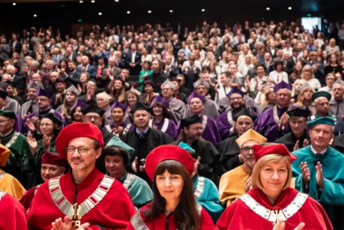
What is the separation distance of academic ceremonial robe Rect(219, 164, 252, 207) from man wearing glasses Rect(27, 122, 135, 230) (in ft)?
6.18

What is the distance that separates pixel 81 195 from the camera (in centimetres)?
391

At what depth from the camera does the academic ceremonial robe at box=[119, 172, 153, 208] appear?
4.96 meters

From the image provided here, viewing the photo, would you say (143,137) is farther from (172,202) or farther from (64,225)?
(64,225)

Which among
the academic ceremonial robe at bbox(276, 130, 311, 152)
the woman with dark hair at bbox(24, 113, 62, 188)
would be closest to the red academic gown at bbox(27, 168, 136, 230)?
the woman with dark hair at bbox(24, 113, 62, 188)

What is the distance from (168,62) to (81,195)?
10.7 m

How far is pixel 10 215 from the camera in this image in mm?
3545

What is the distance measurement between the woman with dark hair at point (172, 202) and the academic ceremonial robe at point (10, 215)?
2.69 ft

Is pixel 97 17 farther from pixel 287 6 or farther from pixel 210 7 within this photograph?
pixel 287 6

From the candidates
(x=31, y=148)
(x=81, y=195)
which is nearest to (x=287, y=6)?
(x=31, y=148)

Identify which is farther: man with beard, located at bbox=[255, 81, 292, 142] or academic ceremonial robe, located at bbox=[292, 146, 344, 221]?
man with beard, located at bbox=[255, 81, 292, 142]

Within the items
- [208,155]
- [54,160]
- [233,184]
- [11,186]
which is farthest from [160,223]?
[208,155]

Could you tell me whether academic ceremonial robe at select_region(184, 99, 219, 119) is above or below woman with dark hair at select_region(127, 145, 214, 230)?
above

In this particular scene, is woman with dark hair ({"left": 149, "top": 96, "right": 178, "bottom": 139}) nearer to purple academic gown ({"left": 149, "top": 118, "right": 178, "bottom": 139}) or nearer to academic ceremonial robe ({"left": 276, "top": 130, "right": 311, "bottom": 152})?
purple academic gown ({"left": 149, "top": 118, "right": 178, "bottom": 139})

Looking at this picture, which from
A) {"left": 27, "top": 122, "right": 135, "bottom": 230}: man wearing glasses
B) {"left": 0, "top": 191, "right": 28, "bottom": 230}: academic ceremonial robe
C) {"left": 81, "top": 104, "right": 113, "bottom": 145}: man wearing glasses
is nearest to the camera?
{"left": 0, "top": 191, "right": 28, "bottom": 230}: academic ceremonial robe
